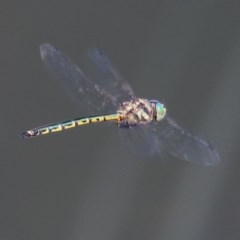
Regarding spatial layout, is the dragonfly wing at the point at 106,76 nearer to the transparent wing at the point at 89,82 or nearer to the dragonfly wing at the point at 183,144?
the transparent wing at the point at 89,82

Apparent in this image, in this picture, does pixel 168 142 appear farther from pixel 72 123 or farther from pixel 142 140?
pixel 72 123

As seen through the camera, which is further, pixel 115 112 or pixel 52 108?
pixel 52 108

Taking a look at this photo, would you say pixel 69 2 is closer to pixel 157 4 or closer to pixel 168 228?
pixel 157 4

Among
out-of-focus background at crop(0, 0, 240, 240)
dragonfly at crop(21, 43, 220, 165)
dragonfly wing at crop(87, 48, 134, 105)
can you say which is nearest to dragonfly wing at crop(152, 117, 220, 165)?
dragonfly at crop(21, 43, 220, 165)

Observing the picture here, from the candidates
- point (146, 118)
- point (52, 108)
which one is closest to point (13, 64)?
point (52, 108)

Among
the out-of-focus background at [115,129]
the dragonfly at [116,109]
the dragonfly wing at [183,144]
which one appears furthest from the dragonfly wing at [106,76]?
the out-of-focus background at [115,129]
